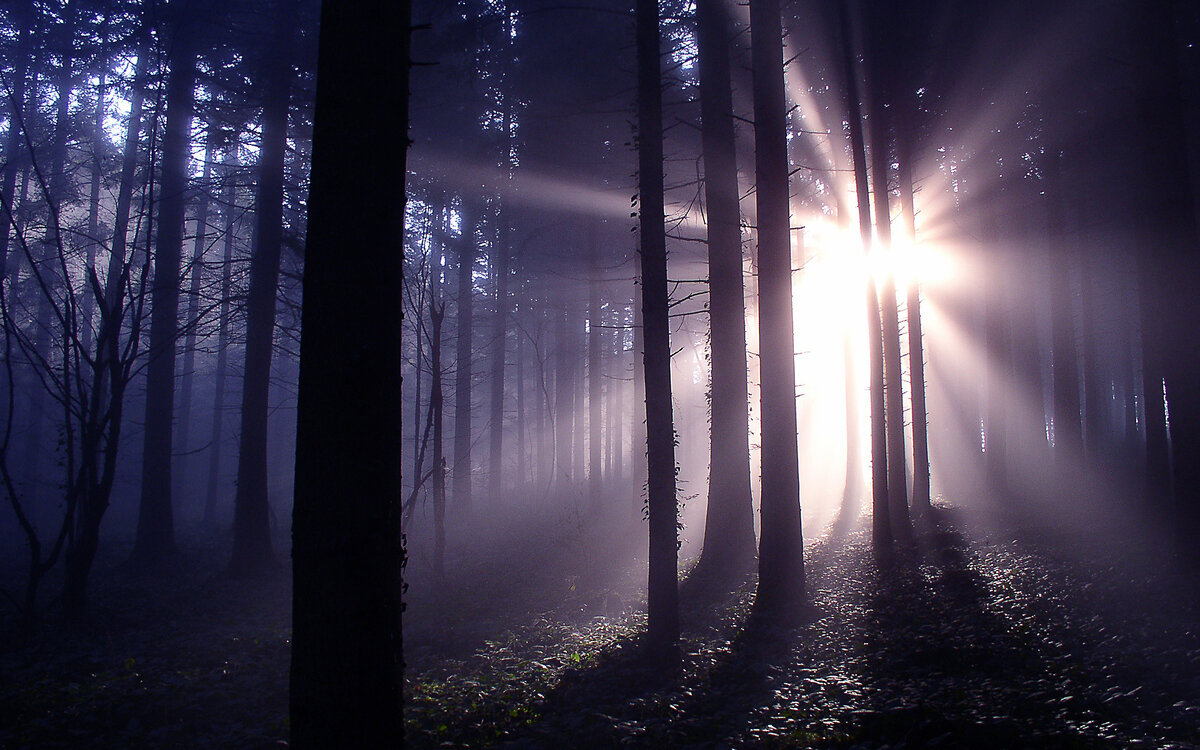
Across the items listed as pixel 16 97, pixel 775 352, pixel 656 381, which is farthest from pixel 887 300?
pixel 16 97

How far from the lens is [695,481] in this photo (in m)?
30.3

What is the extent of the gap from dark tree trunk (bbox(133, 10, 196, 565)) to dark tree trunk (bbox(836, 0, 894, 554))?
560 inches

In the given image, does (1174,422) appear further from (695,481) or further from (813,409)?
(813,409)

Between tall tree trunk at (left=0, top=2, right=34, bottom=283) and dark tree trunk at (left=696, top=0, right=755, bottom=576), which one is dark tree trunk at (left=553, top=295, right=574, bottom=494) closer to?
dark tree trunk at (left=696, top=0, right=755, bottom=576)

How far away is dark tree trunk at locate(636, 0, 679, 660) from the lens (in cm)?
720

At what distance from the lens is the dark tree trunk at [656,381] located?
23.6ft

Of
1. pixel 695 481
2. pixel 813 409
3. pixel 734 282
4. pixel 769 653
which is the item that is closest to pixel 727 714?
pixel 769 653

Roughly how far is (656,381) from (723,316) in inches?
186

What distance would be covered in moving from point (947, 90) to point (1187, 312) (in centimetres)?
886

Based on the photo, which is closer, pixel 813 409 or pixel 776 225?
pixel 776 225

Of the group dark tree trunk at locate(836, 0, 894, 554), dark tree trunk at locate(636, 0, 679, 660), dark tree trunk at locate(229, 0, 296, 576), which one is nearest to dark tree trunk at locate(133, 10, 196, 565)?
dark tree trunk at locate(229, 0, 296, 576)

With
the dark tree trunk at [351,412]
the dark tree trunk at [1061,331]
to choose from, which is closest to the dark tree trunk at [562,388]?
the dark tree trunk at [1061,331]

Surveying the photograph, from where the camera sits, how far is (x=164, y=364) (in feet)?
46.5

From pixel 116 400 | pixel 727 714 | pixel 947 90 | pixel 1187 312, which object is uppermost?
pixel 947 90
